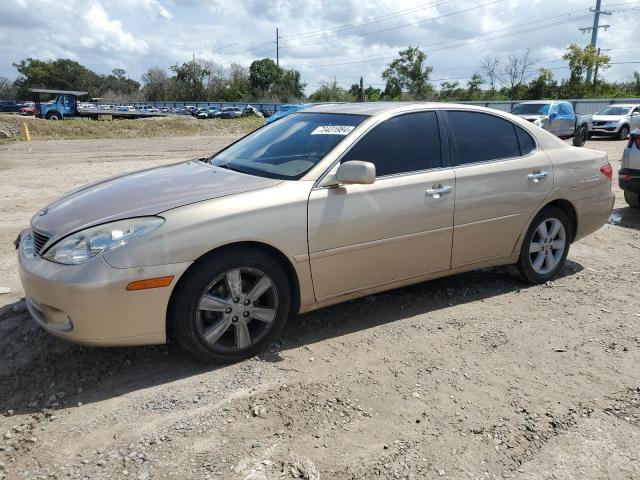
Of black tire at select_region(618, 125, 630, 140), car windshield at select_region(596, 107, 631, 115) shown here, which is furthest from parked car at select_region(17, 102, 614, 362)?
car windshield at select_region(596, 107, 631, 115)

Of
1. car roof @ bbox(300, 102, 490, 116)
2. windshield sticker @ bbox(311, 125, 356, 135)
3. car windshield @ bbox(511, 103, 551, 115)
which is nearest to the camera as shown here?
windshield sticker @ bbox(311, 125, 356, 135)

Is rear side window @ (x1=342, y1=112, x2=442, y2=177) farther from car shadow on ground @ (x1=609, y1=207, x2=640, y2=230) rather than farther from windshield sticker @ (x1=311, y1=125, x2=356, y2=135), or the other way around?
car shadow on ground @ (x1=609, y1=207, x2=640, y2=230)

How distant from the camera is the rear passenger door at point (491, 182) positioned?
4.31 meters

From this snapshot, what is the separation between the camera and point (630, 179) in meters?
7.76

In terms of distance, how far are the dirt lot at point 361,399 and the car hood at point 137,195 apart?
887mm

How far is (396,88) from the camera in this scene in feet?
233

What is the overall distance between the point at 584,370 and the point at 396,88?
70989mm

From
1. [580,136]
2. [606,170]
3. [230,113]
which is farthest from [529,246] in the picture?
[230,113]

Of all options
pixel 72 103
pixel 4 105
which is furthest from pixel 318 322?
pixel 4 105

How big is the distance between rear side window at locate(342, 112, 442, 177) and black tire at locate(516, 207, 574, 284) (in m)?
1.22

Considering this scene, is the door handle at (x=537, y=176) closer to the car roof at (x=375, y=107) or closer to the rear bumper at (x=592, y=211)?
the rear bumper at (x=592, y=211)

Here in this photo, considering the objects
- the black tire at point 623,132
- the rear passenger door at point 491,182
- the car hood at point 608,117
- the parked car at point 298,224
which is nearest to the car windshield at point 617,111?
the car hood at point 608,117

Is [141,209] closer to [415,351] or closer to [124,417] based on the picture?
[124,417]

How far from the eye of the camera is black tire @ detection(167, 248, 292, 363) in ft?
10.4
